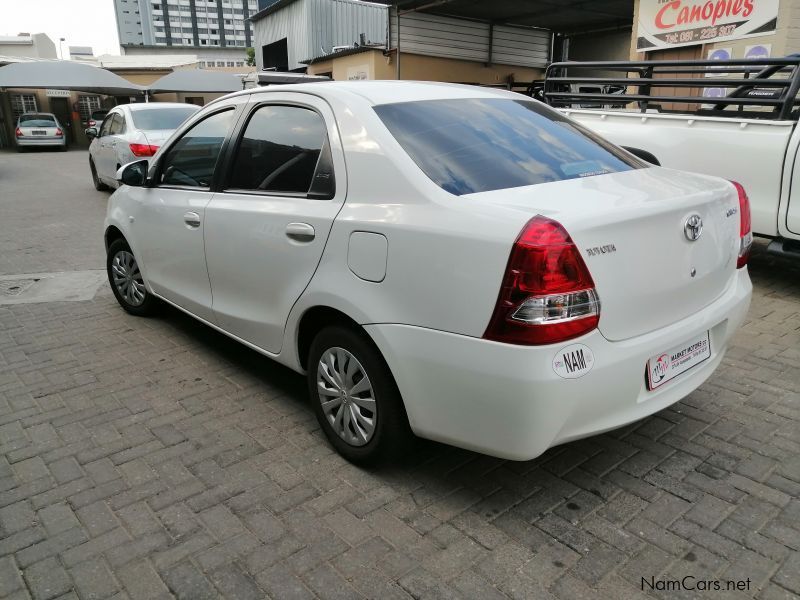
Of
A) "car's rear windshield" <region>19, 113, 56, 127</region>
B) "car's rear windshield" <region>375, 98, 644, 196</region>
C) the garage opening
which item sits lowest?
"car's rear windshield" <region>19, 113, 56, 127</region>

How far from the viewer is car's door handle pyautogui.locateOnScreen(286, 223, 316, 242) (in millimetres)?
3018

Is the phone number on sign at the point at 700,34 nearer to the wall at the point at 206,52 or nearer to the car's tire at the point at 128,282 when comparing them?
the car's tire at the point at 128,282

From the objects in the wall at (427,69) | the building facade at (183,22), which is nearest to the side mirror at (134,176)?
the wall at (427,69)

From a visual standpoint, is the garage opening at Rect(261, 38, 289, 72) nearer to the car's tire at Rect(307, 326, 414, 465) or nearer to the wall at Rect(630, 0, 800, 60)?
the wall at Rect(630, 0, 800, 60)

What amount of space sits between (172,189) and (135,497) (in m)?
2.14

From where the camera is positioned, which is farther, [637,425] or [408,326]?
[637,425]

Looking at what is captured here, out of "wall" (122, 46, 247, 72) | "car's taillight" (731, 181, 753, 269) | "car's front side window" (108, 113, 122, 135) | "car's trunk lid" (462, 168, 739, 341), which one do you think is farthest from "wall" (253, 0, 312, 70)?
"wall" (122, 46, 247, 72)

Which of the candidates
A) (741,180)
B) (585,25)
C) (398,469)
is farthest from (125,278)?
(585,25)

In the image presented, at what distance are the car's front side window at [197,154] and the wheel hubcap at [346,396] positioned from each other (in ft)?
4.98

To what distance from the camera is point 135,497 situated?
2.86 m

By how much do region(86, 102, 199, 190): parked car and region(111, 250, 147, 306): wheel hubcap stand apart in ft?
18.0

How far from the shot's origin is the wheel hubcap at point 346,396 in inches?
114

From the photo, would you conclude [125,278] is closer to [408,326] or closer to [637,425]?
[408,326]

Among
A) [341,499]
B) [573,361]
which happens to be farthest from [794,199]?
[341,499]
